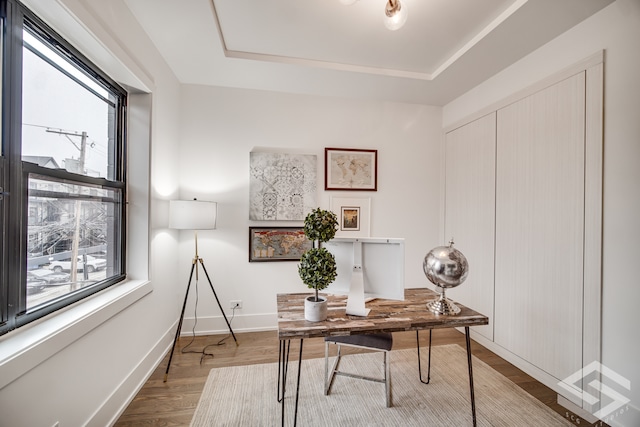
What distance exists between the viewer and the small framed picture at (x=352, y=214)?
130 inches

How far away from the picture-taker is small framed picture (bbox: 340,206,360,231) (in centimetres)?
331

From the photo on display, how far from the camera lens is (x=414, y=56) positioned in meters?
2.56

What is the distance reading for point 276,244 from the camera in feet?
10.4

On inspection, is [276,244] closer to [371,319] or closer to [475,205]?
[371,319]

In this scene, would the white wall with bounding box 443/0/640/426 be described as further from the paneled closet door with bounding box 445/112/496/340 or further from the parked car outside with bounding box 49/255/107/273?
the parked car outside with bounding box 49/255/107/273

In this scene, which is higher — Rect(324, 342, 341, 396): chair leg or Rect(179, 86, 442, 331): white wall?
Rect(179, 86, 442, 331): white wall

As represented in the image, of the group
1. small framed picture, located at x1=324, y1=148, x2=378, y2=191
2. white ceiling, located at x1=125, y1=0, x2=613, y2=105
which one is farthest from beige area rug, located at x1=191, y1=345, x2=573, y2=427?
white ceiling, located at x1=125, y1=0, x2=613, y2=105

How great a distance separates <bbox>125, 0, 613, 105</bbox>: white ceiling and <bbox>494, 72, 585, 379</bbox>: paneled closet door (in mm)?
531

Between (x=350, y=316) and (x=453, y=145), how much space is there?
2.70 m

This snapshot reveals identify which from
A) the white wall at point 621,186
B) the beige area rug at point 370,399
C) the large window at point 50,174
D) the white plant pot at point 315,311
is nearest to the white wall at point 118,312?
the large window at point 50,174

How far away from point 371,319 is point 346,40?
2258 mm

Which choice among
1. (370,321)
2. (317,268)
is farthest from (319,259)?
(370,321)

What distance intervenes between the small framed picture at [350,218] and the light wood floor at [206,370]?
4.36 feet

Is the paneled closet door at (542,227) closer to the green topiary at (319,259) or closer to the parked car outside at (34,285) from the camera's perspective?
the green topiary at (319,259)
